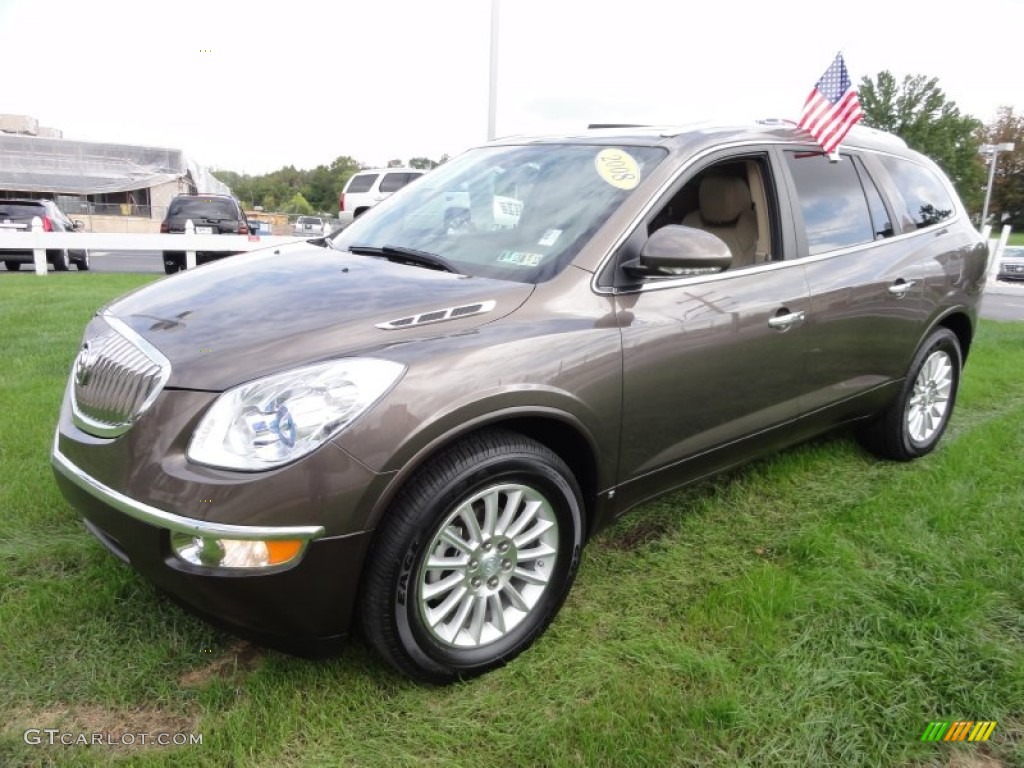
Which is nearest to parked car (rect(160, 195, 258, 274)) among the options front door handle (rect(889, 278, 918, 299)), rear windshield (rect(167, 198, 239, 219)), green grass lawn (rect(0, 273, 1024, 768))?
rear windshield (rect(167, 198, 239, 219))

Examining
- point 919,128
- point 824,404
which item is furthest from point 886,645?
point 919,128

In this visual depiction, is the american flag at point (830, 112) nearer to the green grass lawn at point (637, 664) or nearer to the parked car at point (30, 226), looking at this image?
the green grass lawn at point (637, 664)

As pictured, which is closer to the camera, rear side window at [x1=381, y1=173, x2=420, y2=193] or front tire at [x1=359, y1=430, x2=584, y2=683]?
front tire at [x1=359, y1=430, x2=584, y2=683]

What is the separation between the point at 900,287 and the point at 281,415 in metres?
3.15

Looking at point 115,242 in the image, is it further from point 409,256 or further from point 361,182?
point 409,256

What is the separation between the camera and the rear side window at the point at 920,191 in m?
4.04

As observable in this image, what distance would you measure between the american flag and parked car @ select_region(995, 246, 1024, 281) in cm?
2618

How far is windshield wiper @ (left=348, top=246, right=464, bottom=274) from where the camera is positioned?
2773 mm

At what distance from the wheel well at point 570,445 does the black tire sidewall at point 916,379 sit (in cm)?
231

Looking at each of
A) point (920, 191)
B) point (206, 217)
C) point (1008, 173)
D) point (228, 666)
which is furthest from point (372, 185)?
point (1008, 173)

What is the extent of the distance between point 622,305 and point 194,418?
1413 millimetres

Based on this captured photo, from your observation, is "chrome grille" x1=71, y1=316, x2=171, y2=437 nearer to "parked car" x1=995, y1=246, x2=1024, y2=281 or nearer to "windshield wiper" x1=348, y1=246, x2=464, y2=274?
"windshield wiper" x1=348, y1=246, x2=464, y2=274

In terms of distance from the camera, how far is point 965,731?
220 cm

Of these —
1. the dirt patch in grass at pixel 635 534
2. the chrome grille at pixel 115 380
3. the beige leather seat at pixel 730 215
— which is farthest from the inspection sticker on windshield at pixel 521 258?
the dirt patch in grass at pixel 635 534
